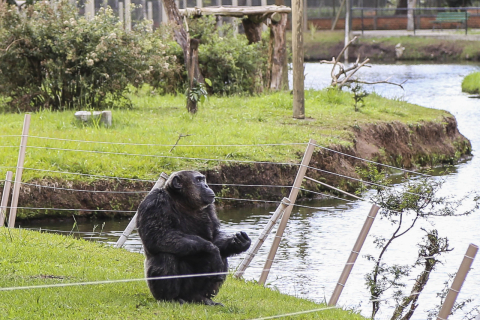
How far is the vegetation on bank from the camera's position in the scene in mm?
46625

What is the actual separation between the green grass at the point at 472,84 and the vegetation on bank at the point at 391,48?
15586mm

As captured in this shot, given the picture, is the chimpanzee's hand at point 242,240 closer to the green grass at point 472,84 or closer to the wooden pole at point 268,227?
the wooden pole at point 268,227

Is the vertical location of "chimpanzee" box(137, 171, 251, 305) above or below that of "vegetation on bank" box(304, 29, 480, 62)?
below

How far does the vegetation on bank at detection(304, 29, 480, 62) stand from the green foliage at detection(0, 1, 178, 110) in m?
32.2

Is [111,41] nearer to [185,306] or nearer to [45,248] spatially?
[45,248]

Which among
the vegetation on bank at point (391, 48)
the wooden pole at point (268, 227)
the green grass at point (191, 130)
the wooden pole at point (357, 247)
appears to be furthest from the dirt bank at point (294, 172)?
the vegetation on bank at point (391, 48)

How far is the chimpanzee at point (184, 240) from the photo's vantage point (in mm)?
5871

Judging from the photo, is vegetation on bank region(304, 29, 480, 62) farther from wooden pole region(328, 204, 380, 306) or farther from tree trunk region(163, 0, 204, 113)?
wooden pole region(328, 204, 380, 306)

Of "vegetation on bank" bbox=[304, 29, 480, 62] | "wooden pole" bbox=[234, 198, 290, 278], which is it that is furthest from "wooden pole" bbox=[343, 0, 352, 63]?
"wooden pole" bbox=[234, 198, 290, 278]

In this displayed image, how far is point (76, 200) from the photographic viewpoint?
12430 millimetres

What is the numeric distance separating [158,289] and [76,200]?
21.8 ft

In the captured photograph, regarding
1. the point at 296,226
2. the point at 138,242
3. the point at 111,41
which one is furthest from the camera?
the point at 111,41

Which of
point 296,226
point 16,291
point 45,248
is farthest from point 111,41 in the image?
point 16,291

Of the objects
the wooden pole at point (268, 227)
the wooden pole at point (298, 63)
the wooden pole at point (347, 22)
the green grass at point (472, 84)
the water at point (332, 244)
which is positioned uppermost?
the wooden pole at point (347, 22)
